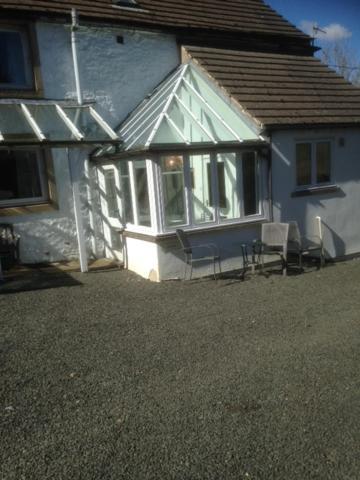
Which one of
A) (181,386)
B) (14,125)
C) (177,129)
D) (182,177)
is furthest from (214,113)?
(181,386)

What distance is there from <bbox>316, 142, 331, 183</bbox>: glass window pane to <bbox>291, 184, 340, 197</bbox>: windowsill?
0.73ft

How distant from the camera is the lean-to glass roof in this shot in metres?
7.61

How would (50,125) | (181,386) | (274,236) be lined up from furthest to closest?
(274,236) → (50,125) → (181,386)

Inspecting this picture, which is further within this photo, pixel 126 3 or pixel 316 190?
pixel 126 3

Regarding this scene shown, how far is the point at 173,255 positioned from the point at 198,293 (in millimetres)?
1127

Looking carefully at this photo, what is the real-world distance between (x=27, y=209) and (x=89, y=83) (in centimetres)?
364

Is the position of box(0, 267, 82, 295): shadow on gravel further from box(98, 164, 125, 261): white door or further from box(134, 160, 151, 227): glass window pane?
box(134, 160, 151, 227): glass window pane

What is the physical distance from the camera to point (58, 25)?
9398mm

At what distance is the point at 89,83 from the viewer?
9.91 m

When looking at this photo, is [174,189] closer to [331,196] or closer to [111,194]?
[111,194]

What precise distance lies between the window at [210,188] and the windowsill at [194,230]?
13cm

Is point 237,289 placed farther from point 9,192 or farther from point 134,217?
point 9,192

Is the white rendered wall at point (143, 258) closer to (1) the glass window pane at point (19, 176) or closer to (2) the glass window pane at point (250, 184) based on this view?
(2) the glass window pane at point (250, 184)

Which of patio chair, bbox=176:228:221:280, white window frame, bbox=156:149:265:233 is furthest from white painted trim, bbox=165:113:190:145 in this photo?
patio chair, bbox=176:228:221:280
